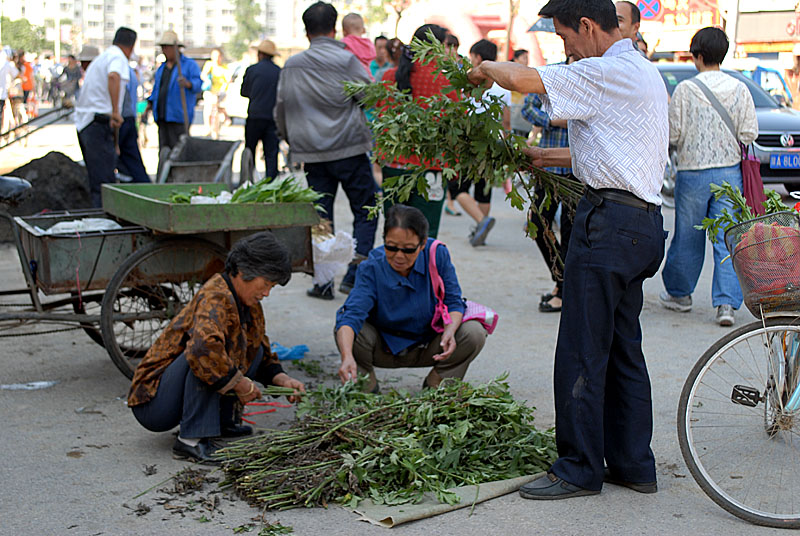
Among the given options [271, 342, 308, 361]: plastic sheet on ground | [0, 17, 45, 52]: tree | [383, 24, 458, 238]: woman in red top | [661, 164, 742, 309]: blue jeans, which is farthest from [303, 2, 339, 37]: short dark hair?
[0, 17, 45, 52]: tree

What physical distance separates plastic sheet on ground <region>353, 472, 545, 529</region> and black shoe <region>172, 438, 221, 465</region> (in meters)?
A: 0.87

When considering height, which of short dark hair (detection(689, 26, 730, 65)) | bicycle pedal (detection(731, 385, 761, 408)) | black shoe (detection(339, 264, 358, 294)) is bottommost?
black shoe (detection(339, 264, 358, 294))

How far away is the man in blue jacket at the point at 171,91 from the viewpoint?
11820 millimetres

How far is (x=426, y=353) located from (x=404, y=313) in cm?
28

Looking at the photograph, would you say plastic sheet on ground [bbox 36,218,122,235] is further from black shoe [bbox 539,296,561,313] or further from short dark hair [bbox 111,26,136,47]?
short dark hair [bbox 111,26,136,47]

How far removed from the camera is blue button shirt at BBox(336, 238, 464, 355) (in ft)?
15.9

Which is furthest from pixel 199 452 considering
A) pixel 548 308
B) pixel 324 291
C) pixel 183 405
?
pixel 548 308

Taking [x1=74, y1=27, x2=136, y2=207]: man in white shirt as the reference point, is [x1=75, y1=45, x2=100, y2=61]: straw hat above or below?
above

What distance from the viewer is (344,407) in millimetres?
4363

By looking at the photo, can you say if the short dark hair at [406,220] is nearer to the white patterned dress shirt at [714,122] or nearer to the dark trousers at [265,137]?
the white patterned dress shirt at [714,122]

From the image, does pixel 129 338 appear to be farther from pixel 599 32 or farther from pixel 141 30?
pixel 141 30

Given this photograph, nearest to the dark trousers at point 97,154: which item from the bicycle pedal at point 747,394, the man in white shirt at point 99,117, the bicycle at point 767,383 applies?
the man in white shirt at point 99,117

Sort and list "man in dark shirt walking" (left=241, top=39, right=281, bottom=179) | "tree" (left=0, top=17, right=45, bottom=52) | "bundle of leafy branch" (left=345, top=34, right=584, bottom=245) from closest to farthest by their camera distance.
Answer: "bundle of leafy branch" (left=345, top=34, right=584, bottom=245) → "man in dark shirt walking" (left=241, top=39, right=281, bottom=179) → "tree" (left=0, top=17, right=45, bottom=52)

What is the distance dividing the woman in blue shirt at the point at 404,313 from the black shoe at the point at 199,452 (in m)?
0.85
